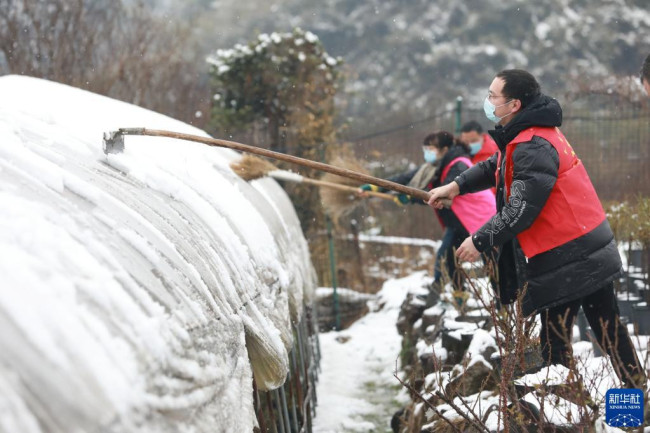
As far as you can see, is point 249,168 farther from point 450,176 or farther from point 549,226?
point 549,226

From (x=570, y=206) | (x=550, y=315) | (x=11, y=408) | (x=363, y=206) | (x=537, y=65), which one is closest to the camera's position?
(x=11, y=408)

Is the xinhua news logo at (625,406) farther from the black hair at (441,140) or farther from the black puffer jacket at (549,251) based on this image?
the black hair at (441,140)

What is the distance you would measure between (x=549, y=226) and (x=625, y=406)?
3.18ft

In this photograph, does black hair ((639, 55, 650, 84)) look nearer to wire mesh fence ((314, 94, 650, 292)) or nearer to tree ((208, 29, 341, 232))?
wire mesh fence ((314, 94, 650, 292))

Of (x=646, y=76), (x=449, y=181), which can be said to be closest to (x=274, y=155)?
(x=646, y=76)

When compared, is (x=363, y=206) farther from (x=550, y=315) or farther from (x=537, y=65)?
(x=537, y=65)

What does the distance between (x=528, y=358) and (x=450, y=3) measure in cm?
5197

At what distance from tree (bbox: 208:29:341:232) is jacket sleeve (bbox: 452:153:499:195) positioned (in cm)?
740

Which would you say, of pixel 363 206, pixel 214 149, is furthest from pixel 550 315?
pixel 363 206

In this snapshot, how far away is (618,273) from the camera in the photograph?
3.05 metres

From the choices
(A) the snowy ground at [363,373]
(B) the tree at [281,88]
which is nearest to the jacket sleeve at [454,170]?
(A) the snowy ground at [363,373]

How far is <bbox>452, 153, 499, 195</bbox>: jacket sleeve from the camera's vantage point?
3635 millimetres

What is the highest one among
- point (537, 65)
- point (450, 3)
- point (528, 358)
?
point (450, 3)

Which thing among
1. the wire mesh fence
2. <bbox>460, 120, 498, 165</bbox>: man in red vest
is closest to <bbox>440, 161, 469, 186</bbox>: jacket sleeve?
<bbox>460, 120, 498, 165</bbox>: man in red vest
